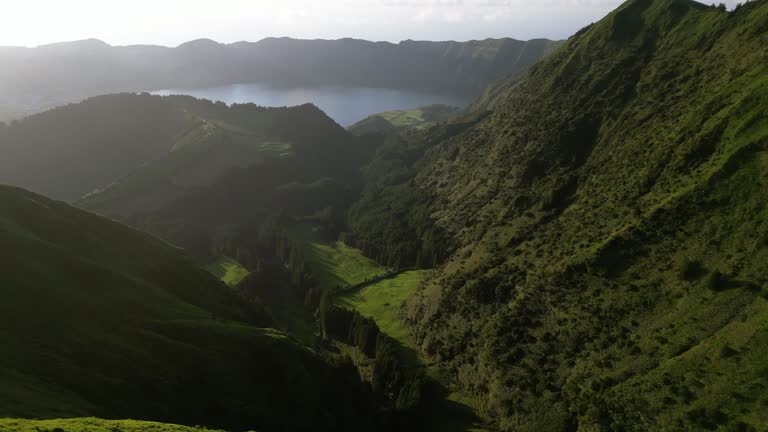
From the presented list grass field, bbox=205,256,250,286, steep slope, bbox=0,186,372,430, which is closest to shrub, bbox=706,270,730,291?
steep slope, bbox=0,186,372,430

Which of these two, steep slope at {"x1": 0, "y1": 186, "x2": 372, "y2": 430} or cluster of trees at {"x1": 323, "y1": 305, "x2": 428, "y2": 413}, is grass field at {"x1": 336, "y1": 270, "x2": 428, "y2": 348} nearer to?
cluster of trees at {"x1": 323, "y1": 305, "x2": 428, "y2": 413}

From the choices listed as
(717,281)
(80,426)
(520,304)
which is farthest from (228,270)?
(717,281)

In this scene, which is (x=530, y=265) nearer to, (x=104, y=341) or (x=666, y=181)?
(x=666, y=181)

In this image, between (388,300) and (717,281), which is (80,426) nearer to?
(717,281)

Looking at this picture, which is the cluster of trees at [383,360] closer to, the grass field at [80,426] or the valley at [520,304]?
the valley at [520,304]

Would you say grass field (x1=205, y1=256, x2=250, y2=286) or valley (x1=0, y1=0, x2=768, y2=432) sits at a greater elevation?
valley (x1=0, y1=0, x2=768, y2=432)

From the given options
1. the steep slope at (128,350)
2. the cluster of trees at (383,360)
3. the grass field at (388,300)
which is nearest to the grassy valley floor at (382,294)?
the grass field at (388,300)
